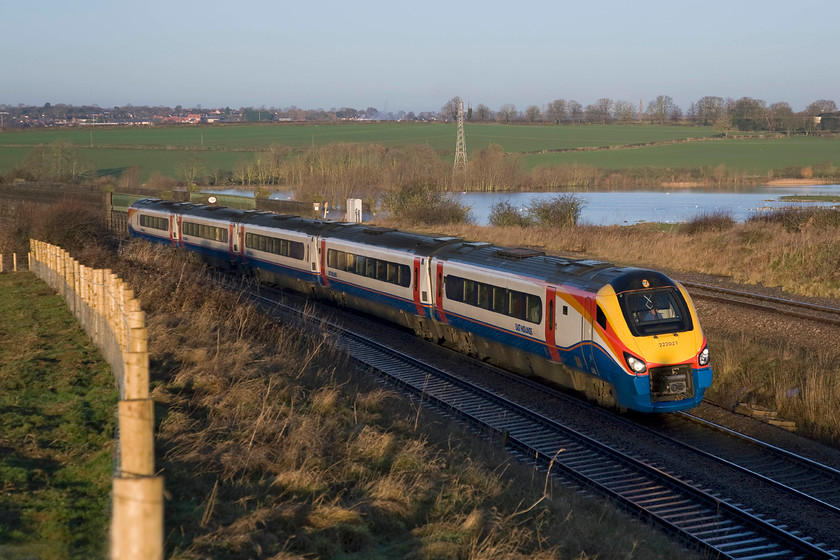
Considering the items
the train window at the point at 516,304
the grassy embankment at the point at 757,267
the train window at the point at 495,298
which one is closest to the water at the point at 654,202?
the grassy embankment at the point at 757,267

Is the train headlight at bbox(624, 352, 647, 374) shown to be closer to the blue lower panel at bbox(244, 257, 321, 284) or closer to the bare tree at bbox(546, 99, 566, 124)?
the blue lower panel at bbox(244, 257, 321, 284)

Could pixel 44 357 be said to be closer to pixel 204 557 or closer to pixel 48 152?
pixel 204 557

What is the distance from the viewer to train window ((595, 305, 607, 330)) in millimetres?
13730

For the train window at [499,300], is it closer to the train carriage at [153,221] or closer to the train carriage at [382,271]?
the train carriage at [382,271]

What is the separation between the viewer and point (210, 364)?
41.6ft

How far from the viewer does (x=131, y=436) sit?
4539 millimetres

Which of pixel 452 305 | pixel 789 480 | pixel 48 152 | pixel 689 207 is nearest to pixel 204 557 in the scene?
pixel 789 480

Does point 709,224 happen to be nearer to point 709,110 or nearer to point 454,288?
point 454,288

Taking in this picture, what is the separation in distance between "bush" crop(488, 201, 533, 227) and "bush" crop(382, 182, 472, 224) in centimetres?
387

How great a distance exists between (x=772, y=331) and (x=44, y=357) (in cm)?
1614

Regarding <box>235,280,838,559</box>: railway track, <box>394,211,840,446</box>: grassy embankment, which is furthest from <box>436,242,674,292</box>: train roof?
<box>394,211,840,446</box>: grassy embankment

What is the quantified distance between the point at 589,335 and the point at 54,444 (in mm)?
8651

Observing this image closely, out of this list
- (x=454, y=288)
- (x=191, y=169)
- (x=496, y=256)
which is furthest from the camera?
(x=191, y=169)

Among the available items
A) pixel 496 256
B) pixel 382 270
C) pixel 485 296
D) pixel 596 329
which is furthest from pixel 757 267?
pixel 596 329
